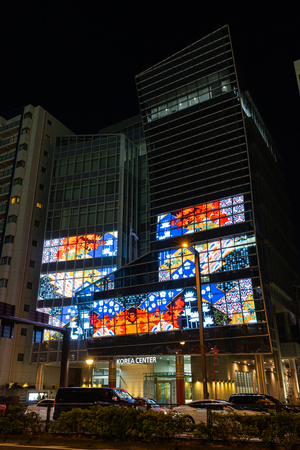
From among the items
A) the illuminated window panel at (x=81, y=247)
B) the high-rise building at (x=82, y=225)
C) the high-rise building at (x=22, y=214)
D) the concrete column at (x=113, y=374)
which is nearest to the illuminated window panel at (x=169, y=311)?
the concrete column at (x=113, y=374)

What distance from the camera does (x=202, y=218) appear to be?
167ft

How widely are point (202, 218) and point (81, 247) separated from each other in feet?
73.0

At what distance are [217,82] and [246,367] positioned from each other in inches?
1702

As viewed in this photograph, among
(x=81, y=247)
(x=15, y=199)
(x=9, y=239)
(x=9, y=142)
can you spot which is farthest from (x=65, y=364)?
(x=9, y=142)

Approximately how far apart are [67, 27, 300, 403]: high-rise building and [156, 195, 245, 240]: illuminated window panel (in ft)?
0.49

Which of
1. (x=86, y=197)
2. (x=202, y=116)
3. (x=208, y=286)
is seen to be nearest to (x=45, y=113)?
(x=86, y=197)

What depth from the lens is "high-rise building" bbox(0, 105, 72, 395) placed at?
196 ft

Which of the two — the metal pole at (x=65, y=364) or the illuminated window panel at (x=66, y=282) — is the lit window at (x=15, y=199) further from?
the metal pole at (x=65, y=364)

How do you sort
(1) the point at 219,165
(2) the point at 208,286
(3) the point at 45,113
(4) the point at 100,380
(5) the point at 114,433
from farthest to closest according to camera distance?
(3) the point at 45,113 → (4) the point at 100,380 → (1) the point at 219,165 → (2) the point at 208,286 → (5) the point at 114,433

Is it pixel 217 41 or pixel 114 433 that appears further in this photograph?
pixel 217 41

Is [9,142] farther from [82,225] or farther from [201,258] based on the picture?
[201,258]

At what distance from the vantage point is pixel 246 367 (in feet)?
192

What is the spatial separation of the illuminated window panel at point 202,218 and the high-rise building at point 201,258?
0.15 m

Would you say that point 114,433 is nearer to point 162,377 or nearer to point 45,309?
point 162,377
